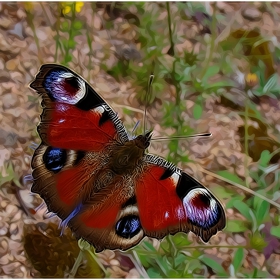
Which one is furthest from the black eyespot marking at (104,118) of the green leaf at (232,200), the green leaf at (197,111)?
the green leaf at (232,200)

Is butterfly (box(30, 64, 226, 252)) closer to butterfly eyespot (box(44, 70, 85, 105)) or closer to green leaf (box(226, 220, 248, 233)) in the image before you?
butterfly eyespot (box(44, 70, 85, 105))

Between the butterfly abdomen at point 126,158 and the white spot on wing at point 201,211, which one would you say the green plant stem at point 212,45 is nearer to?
the butterfly abdomen at point 126,158

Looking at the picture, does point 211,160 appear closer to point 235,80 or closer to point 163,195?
point 235,80

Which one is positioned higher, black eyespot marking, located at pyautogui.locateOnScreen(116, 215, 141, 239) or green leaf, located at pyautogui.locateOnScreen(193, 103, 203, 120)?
green leaf, located at pyautogui.locateOnScreen(193, 103, 203, 120)

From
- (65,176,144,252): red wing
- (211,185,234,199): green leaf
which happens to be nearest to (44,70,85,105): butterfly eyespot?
(65,176,144,252): red wing

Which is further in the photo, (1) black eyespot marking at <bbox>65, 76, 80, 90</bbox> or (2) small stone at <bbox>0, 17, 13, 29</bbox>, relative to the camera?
(2) small stone at <bbox>0, 17, 13, 29</bbox>

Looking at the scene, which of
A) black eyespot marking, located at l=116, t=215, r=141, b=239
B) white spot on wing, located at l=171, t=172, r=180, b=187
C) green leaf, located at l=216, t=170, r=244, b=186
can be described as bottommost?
green leaf, located at l=216, t=170, r=244, b=186
